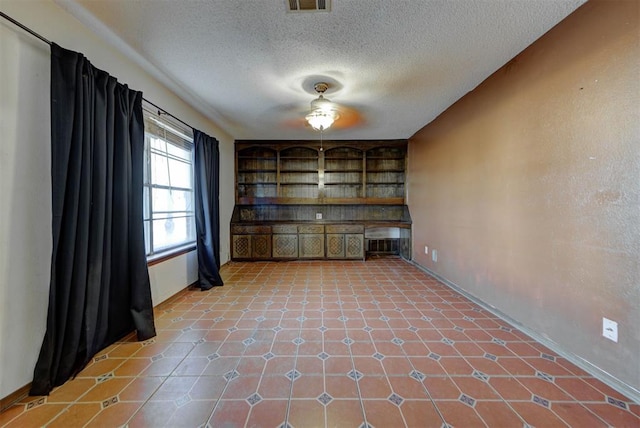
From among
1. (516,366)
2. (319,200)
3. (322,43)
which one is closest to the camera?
(516,366)

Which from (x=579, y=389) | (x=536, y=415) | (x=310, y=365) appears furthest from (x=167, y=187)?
(x=579, y=389)

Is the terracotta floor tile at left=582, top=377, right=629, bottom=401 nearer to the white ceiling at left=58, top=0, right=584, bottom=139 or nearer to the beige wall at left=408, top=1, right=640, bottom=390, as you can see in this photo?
the beige wall at left=408, top=1, right=640, bottom=390

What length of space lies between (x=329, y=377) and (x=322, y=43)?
2476 mm

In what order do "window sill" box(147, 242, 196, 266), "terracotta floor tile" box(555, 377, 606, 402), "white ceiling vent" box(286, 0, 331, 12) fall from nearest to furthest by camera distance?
"terracotta floor tile" box(555, 377, 606, 402) < "white ceiling vent" box(286, 0, 331, 12) < "window sill" box(147, 242, 196, 266)

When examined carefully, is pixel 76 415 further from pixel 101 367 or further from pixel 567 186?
pixel 567 186

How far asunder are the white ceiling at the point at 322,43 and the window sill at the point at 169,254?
6.10ft

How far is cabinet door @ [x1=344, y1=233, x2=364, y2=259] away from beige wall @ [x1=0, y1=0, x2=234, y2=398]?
13.6 feet

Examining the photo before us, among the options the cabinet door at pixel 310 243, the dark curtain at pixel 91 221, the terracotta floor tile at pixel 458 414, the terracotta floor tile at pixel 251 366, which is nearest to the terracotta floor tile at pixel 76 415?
the dark curtain at pixel 91 221

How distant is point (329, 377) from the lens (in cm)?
164

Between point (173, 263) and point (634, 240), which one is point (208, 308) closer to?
point (173, 263)

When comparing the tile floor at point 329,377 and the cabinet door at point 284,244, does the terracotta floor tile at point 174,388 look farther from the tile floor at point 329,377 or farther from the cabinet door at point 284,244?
the cabinet door at point 284,244

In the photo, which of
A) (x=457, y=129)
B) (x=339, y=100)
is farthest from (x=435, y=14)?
(x=457, y=129)

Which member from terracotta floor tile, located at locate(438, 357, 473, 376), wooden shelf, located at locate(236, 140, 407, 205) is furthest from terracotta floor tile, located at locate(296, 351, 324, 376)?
wooden shelf, located at locate(236, 140, 407, 205)

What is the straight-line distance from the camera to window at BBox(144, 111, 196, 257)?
8.68 feet
